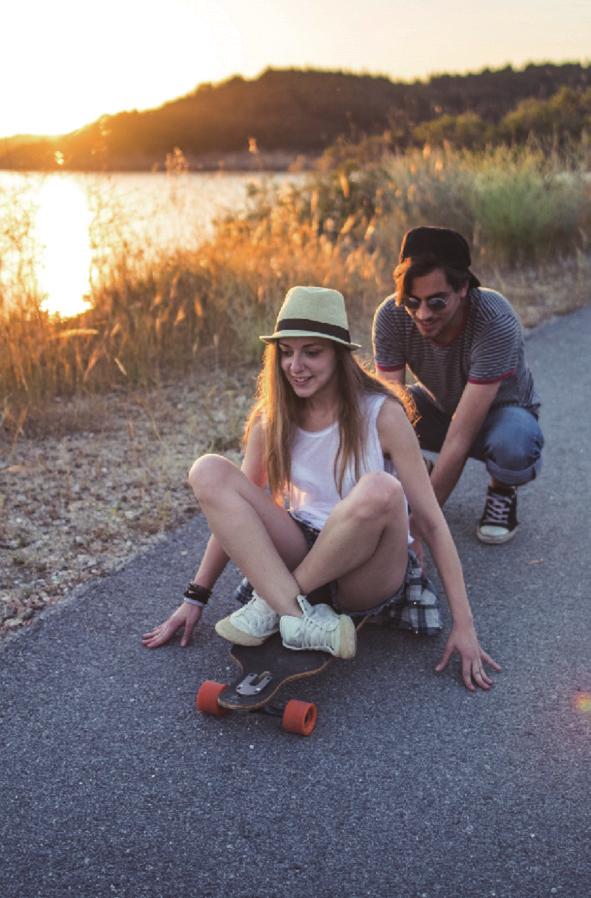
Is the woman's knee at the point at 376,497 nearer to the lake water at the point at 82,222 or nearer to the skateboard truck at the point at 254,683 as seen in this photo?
the skateboard truck at the point at 254,683

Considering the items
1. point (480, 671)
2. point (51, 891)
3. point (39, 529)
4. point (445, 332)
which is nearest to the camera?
point (51, 891)

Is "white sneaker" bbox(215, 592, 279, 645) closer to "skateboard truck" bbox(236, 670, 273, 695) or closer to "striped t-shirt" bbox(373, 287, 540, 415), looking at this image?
"skateboard truck" bbox(236, 670, 273, 695)

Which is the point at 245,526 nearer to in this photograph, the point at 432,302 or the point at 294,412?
the point at 294,412

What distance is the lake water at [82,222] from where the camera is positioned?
5852mm

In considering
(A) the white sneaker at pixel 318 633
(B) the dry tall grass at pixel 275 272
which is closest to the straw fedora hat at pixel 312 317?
(A) the white sneaker at pixel 318 633

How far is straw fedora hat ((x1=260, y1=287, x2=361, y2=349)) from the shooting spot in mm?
3000

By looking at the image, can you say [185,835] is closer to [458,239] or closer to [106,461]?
[458,239]

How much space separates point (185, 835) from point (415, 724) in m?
0.83

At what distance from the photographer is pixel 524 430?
4098 mm

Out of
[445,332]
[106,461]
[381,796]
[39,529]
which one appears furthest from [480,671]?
[106,461]

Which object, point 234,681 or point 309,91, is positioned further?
point 309,91

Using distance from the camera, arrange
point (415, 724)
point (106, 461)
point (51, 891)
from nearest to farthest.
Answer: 1. point (51, 891)
2. point (415, 724)
3. point (106, 461)

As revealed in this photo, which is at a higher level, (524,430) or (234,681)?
(524,430)

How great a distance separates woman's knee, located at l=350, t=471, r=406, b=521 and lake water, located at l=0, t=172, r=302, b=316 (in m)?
3.64
